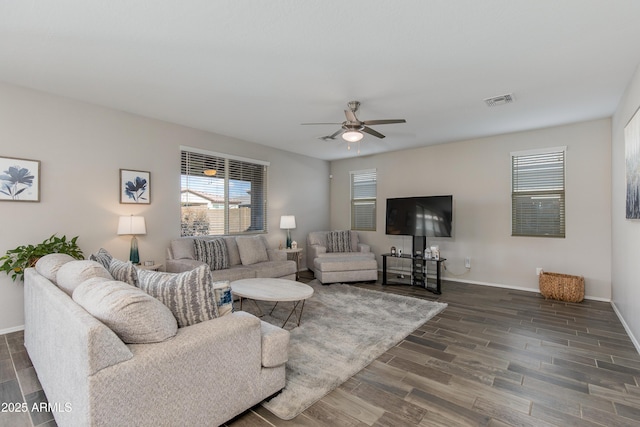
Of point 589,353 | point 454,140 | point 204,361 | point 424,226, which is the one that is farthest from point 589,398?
point 454,140

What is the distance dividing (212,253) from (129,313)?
3052mm

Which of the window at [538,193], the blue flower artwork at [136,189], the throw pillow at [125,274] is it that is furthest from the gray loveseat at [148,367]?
the window at [538,193]

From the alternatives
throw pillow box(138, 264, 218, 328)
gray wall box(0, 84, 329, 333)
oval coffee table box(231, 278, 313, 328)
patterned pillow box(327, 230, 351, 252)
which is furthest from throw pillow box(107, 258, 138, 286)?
patterned pillow box(327, 230, 351, 252)

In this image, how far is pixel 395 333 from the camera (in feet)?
10.4

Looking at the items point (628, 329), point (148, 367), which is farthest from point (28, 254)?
point (628, 329)

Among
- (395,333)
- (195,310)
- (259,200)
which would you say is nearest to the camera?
(195,310)

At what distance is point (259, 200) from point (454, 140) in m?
3.75

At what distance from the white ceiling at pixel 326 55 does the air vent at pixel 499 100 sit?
0.25ft

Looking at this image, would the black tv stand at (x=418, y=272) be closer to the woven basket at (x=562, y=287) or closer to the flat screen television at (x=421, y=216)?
the flat screen television at (x=421, y=216)

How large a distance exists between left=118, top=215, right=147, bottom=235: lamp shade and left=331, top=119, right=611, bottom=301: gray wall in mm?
4468

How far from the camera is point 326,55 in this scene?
2639mm

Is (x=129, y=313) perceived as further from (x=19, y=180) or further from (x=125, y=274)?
(x=19, y=180)

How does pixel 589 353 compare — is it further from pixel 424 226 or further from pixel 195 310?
pixel 195 310

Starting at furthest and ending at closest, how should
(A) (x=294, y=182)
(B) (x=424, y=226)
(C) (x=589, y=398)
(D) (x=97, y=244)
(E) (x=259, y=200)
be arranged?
(A) (x=294, y=182), (E) (x=259, y=200), (B) (x=424, y=226), (D) (x=97, y=244), (C) (x=589, y=398)
